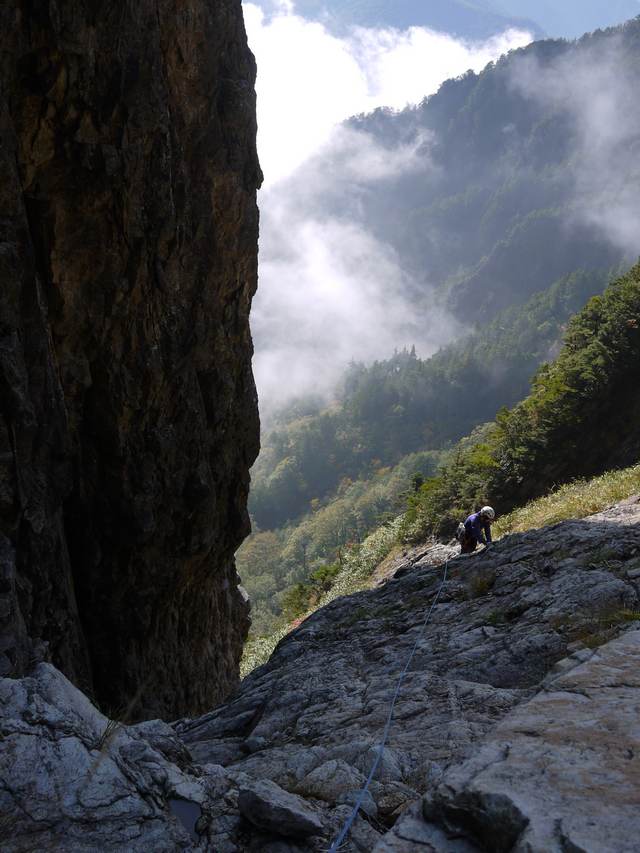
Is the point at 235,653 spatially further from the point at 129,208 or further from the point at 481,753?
the point at 481,753

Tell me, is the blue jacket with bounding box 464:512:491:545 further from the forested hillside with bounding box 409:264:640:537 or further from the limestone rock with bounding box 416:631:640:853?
the forested hillside with bounding box 409:264:640:537

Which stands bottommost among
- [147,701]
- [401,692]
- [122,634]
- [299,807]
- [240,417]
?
[299,807]

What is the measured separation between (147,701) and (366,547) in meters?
32.4

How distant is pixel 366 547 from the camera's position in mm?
46875

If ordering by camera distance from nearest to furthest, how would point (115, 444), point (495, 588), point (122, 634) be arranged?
point (495, 588) → point (115, 444) → point (122, 634)

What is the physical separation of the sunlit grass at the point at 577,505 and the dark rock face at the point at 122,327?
9210 mm

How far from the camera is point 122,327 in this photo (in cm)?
1282

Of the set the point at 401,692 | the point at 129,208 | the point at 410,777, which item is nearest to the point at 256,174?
the point at 129,208

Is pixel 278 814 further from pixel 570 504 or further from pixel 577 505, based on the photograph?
pixel 570 504

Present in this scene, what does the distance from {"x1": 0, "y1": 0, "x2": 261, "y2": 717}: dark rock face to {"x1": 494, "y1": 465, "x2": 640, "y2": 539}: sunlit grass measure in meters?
9.21

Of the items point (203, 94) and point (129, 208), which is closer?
point (129, 208)

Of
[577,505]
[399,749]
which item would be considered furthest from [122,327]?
[577,505]

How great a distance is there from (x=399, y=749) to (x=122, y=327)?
9.38 metres

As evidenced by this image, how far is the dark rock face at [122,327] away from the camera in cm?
980
